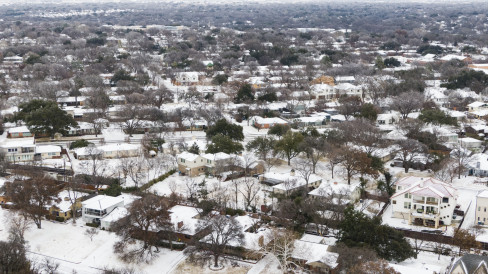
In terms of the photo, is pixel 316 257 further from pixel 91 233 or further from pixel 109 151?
pixel 109 151

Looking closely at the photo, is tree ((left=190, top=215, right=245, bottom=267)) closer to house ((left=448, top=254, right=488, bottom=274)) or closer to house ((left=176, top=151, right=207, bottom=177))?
house ((left=448, top=254, right=488, bottom=274))

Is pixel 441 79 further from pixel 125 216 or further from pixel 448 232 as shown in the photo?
pixel 125 216

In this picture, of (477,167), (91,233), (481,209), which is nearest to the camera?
(91,233)

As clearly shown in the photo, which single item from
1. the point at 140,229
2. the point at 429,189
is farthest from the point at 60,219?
the point at 429,189

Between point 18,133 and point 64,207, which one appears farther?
point 18,133

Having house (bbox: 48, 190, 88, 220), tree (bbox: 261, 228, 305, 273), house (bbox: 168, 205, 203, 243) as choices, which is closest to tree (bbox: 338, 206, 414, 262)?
tree (bbox: 261, 228, 305, 273)

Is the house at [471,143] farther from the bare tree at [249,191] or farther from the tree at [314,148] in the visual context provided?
the bare tree at [249,191]
